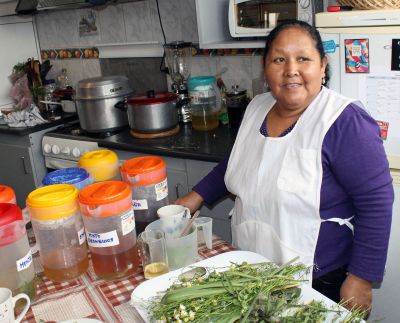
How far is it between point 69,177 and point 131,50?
2043mm

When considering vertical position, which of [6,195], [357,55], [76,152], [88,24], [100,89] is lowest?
[76,152]

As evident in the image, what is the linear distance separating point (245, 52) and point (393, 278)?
1.44 m

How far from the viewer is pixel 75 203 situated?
120 centimetres

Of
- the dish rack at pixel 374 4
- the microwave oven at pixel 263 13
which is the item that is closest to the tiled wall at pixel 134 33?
the microwave oven at pixel 263 13

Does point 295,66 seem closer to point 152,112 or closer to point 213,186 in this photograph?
point 213,186

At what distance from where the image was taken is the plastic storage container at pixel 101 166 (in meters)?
1.47

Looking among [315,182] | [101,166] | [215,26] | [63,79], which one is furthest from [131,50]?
[315,182]

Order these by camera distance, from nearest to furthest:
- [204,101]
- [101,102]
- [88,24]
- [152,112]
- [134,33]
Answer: [152,112], [204,101], [101,102], [134,33], [88,24]

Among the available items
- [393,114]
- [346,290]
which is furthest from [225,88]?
[346,290]

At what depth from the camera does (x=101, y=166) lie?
1.47 metres

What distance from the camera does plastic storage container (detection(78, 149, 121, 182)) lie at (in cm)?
147

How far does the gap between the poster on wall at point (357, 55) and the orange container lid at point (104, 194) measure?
1.05 m

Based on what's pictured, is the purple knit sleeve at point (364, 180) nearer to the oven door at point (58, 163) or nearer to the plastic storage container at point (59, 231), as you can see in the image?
the plastic storage container at point (59, 231)

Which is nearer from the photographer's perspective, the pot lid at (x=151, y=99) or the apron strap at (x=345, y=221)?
the apron strap at (x=345, y=221)
